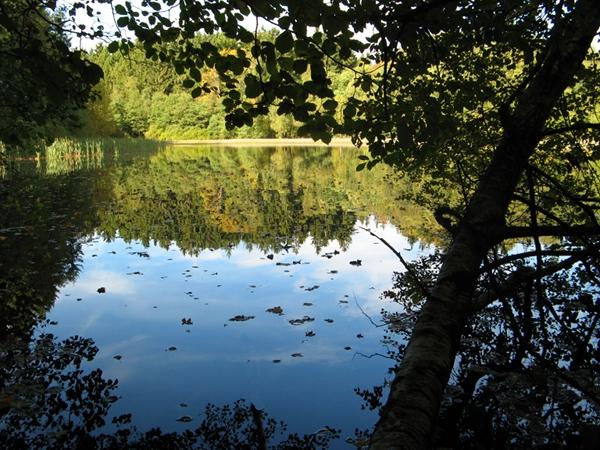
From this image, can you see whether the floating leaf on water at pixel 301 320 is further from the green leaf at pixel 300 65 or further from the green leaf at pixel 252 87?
the green leaf at pixel 300 65

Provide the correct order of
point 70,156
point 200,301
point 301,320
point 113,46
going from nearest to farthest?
point 113,46 < point 301,320 < point 200,301 < point 70,156

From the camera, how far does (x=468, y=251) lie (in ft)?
5.60

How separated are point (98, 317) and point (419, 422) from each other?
8.79 metres

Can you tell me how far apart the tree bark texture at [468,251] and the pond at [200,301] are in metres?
0.75

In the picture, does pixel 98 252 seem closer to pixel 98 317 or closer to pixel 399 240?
pixel 98 317

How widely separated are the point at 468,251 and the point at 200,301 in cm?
858

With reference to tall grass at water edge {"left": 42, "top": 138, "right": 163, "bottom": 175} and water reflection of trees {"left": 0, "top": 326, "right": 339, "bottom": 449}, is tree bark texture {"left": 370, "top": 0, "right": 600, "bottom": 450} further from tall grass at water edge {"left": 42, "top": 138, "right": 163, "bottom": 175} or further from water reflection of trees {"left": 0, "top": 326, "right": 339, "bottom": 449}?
tall grass at water edge {"left": 42, "top": 138, "right": 163, "bottom": 175}

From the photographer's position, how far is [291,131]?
275 ft

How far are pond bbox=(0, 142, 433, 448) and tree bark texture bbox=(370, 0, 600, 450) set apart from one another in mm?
754

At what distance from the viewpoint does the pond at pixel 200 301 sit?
6234 mm

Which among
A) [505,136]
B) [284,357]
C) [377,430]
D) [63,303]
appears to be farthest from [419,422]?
[63,303]

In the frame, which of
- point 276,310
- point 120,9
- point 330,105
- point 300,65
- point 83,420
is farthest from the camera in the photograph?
point 276,310

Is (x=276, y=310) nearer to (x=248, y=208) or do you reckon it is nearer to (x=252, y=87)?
(x=252, y=87)

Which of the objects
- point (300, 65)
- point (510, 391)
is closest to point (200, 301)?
point (510, 391)
